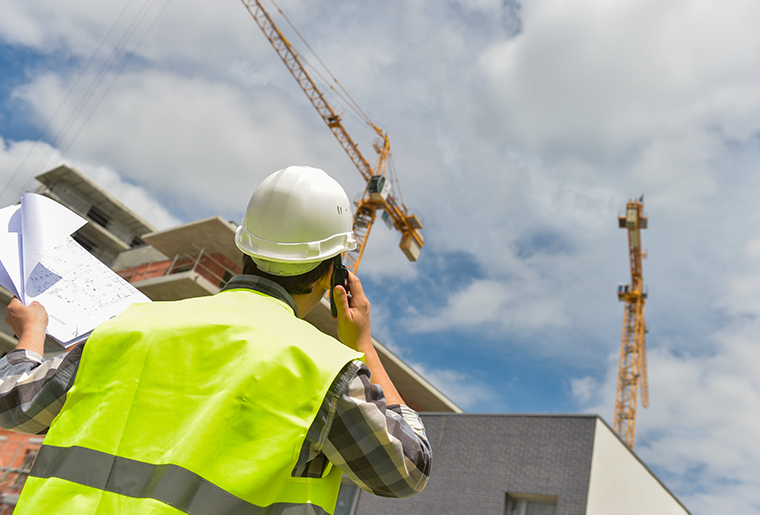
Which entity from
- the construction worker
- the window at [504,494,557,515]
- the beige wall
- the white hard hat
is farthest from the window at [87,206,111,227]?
the construction worker

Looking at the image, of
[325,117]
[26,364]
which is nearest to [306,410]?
[26,364]

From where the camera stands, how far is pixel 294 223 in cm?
168

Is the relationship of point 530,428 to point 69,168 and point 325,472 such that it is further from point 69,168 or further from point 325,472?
point 69,168

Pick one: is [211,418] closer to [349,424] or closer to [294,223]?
[349,424]

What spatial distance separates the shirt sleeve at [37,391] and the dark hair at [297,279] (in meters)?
0.50

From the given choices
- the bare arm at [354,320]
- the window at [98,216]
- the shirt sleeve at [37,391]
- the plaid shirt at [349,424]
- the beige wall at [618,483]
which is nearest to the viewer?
the plaid shirt at [349,424]

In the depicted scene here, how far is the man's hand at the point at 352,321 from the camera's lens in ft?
5.32

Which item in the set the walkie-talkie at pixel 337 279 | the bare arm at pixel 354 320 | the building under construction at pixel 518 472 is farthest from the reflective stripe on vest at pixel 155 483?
the building under construction at pixel 518 472

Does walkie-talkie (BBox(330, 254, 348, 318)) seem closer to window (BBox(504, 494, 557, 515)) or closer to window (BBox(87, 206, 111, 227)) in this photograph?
window (BBox(504, 494, 557, 515))

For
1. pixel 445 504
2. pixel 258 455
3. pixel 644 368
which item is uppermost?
pixel 644 368

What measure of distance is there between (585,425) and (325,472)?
11552mm

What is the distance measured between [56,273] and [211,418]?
1.12 meters

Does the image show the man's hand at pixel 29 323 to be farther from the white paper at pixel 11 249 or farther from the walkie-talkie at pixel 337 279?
the walkie-talkie at pixel 337 279

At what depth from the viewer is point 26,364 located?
151cm
